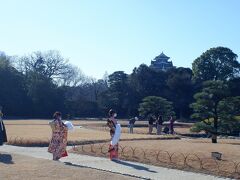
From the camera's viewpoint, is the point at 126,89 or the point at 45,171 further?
the point at 126,89

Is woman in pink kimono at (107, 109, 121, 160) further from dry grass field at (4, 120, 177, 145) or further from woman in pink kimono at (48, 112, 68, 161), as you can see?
dry grass field at (4, 120, 177, 145)

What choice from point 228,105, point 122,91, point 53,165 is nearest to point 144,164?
point 53,165

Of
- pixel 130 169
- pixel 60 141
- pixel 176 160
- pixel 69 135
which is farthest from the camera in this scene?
pixel 69 135

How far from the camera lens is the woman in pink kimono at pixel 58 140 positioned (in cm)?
1341

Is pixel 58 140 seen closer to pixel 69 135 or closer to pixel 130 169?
pixel 130 169

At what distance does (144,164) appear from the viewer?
1270 centimetres

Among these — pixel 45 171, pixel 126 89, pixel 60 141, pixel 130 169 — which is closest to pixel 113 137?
pixel 60 141

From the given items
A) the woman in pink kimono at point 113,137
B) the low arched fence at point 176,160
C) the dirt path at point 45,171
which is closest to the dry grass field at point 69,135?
the low arched fence at point 176,160

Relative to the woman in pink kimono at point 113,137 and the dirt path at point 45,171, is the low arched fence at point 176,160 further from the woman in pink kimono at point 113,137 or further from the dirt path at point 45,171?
the dirt path at point 45,171

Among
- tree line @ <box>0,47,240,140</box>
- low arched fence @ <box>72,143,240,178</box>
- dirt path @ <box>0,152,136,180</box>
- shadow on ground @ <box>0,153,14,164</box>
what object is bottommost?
dirt path @ <box>0,152,136,180</box>

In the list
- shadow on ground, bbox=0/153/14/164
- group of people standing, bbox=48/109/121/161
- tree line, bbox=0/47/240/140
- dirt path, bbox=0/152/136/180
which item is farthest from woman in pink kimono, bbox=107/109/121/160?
tree line, bbox=0/47/240/140

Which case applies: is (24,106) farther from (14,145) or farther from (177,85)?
(14,145)

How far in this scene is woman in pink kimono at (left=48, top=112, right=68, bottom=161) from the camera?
13.4m

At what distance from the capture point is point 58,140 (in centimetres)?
1354
